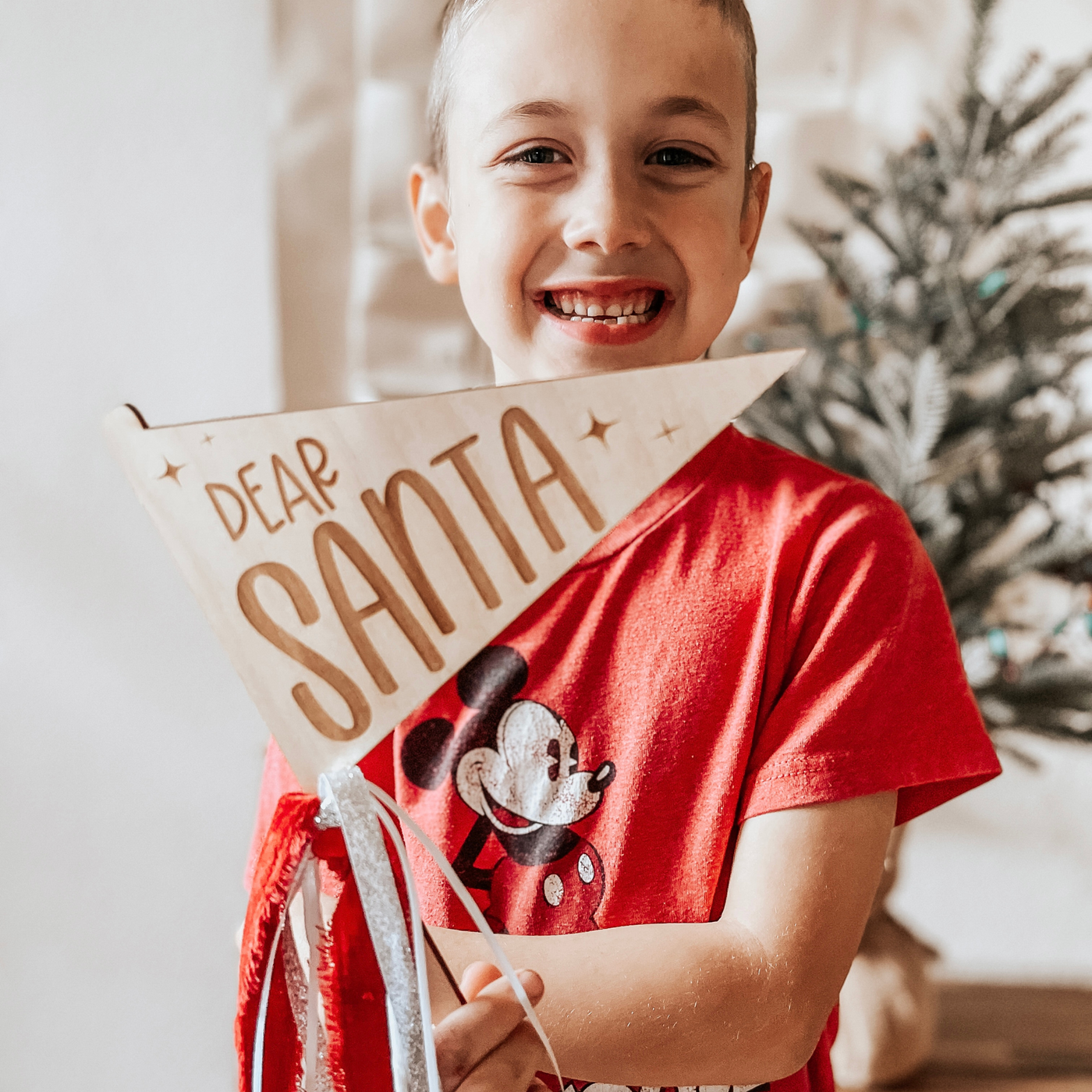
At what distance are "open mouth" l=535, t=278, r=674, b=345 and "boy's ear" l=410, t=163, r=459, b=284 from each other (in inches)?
4.2

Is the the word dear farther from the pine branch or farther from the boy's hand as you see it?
the pine branch

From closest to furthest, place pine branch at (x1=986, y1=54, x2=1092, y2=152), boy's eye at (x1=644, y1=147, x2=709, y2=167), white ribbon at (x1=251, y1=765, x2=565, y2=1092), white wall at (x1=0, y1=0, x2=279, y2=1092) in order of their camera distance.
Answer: white ribbon at (x1=251, y1=765, x2=565, y2=1092), boy's eye at (x1=644, y1=147, x2=709, y2=167), pine branch at (x1=986, y1=54, x2=1092, y2=152), white wall at (x1=0, y1=0, x2=279, y2=1092)

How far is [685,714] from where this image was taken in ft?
1.57

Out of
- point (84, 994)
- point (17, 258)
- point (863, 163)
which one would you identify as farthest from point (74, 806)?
point (863, 163)

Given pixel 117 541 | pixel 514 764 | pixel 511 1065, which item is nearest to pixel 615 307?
pixel 514 764

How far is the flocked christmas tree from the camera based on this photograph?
110cm

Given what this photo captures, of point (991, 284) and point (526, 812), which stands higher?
point (991, 284)

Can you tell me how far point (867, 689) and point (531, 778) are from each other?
159mm

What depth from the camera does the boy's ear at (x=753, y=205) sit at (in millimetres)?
539

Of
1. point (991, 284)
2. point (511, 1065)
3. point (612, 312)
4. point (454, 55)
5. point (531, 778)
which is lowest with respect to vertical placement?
point (511, 1065)

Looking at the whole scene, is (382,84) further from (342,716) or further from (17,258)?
(342,716)

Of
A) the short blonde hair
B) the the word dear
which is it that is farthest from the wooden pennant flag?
the short blonde hair

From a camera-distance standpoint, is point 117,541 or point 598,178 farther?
point 117,541

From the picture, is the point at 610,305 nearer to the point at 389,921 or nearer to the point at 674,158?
the point at 674,158
